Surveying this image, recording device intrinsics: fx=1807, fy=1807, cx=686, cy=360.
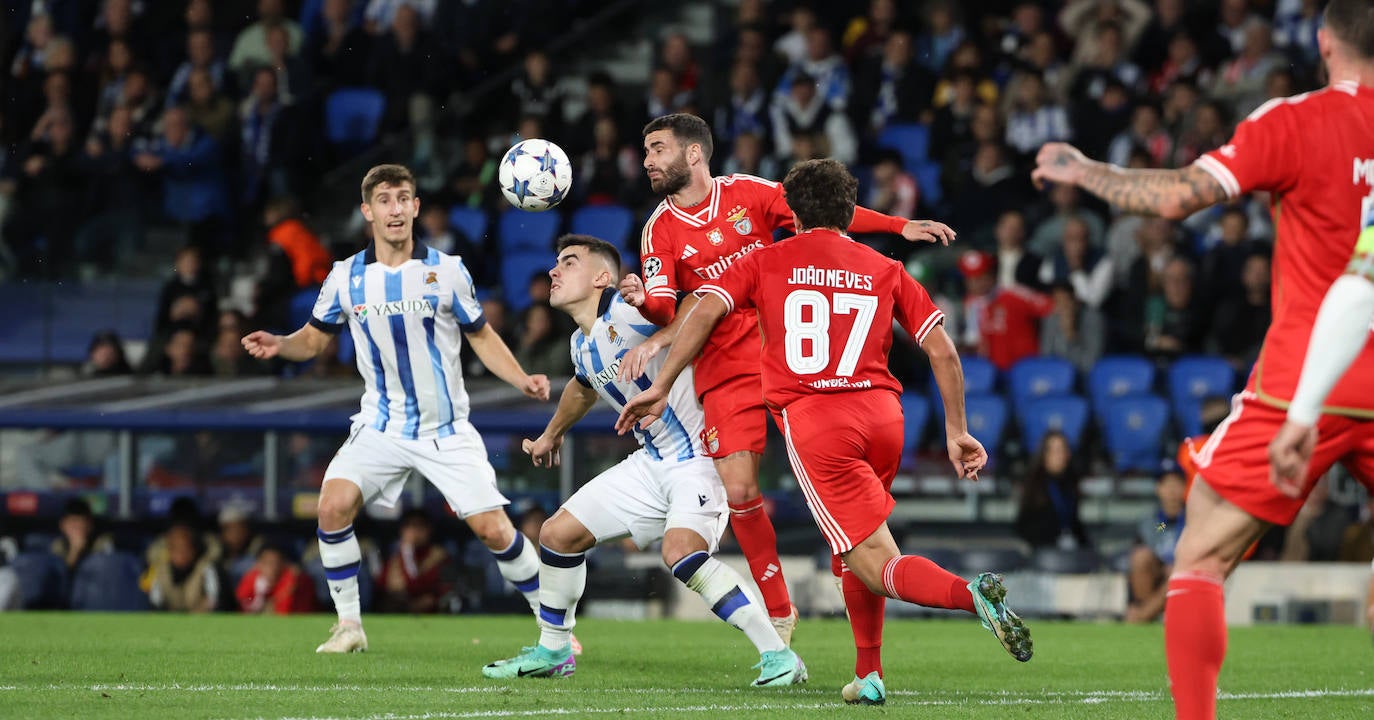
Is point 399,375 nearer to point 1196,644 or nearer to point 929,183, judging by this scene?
point 1196,644

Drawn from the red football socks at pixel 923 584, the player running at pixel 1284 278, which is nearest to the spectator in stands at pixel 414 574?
the red football socks at pixel 923 584

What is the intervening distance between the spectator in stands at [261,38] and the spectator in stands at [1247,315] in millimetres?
10355

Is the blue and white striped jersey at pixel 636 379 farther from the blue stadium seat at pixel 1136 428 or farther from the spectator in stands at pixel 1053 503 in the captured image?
the blue stadium seat at pixel 1136 428

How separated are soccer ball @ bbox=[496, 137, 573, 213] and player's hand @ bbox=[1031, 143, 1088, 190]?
A: 178 inches

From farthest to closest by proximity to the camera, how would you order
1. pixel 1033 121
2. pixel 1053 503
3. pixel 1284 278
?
pixel 1033 121 < pixel 1053 503 < pixel 1284 278

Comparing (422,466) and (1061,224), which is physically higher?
(1061,224)

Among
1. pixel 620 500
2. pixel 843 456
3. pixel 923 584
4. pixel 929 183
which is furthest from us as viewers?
pixel 929 183

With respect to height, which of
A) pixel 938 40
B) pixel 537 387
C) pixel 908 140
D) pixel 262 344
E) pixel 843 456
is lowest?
pixel 843 456

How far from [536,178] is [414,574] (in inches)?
222

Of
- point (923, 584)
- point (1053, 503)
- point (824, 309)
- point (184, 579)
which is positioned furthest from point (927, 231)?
point (184, 579)

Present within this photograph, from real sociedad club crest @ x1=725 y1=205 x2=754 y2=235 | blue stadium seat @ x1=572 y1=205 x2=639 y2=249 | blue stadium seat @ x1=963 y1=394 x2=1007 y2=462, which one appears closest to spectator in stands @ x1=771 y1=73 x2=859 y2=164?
blue stadium seat @ x1=572 y1=205 x2=639 y2=249

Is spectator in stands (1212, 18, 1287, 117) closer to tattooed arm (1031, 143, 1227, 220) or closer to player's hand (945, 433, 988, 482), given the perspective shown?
player's hand (945, 433, 988, 482)

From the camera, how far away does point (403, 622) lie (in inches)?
500

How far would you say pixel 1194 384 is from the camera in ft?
50.2
